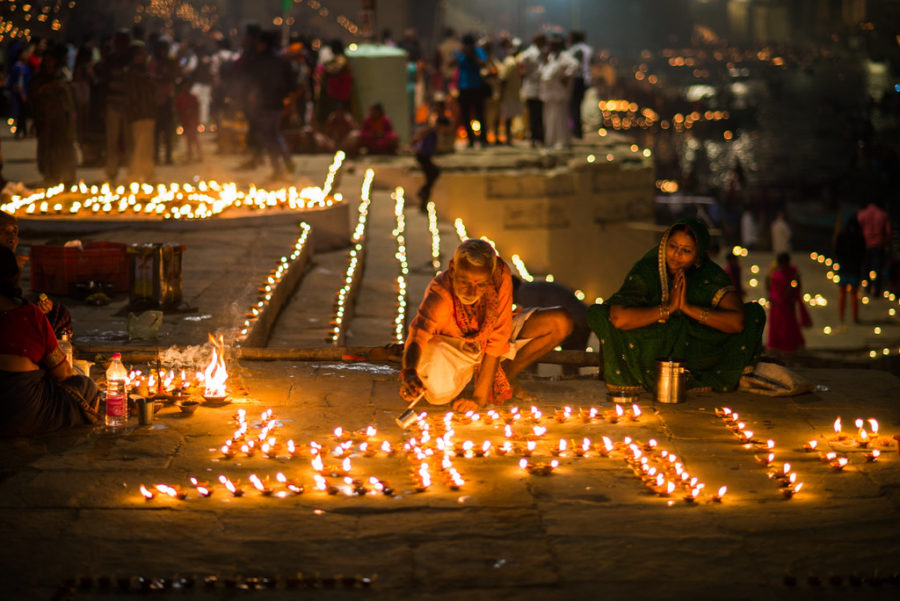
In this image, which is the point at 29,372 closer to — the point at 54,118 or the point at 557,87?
the point at 54,118

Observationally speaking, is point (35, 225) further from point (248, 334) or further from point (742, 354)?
point (742, 354)

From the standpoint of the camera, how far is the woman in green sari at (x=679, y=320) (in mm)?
6465

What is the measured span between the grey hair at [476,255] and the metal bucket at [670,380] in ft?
3.87

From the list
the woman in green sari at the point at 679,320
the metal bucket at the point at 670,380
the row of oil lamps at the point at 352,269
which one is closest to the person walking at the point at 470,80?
the row of oil lamps at the point at 352,269

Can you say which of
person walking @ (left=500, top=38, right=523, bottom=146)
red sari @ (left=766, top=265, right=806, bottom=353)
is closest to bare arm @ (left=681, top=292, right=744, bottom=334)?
red sari @ (left=766, top=265, right=806, bottom=353)

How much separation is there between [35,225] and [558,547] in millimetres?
8007

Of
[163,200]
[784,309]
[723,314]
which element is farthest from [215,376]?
[784,309]

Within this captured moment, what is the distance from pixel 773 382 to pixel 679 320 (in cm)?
65

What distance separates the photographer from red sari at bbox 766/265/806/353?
12.9 m

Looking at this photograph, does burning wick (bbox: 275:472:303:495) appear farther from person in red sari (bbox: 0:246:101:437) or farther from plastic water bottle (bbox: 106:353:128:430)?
person in red sari (bbox: 0:246:101:437)

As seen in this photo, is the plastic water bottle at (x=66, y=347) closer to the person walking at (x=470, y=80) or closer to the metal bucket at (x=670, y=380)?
the metal bucket at (x=670, y=380)

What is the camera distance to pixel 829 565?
13.9 feet

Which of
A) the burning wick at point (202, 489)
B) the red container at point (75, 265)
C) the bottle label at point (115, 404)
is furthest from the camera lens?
the red container at point (75, 265)

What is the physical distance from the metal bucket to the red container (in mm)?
4103
